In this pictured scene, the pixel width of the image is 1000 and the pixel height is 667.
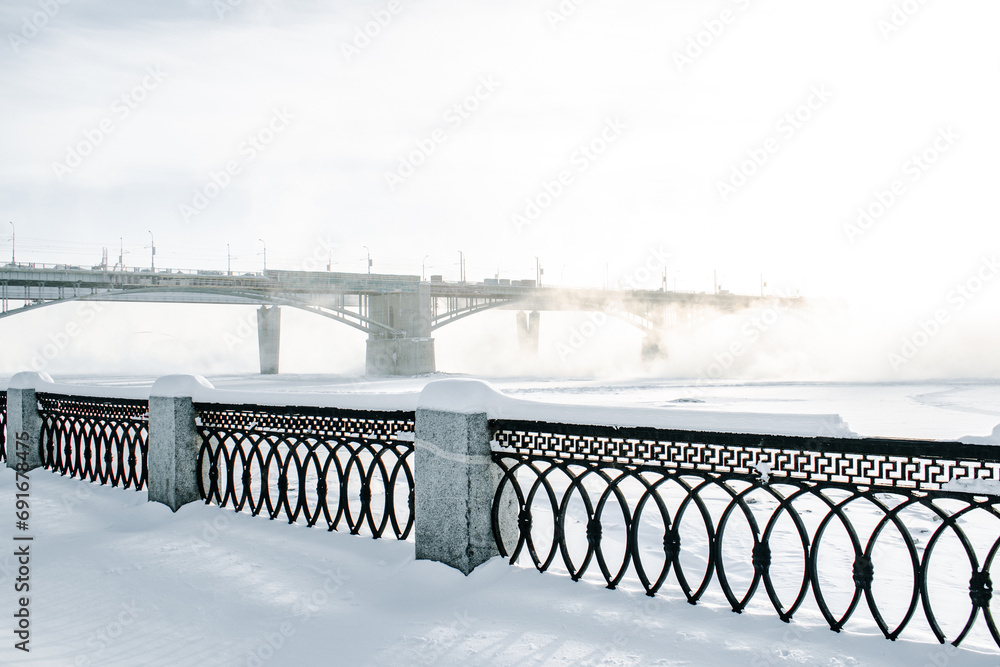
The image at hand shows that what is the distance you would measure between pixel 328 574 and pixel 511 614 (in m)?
1.31

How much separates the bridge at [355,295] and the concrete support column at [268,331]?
0.08m

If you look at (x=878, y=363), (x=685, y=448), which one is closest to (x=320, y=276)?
(x=878, y=363)

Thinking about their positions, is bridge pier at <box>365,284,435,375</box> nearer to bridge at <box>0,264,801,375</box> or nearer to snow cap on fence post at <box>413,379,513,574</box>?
bridge at <box>0,264,801,375</box>

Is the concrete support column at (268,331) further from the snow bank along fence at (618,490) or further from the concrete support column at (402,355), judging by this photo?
the snow bank along fence at (618,490)

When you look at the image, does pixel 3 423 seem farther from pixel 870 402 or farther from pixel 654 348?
pixel 654 348

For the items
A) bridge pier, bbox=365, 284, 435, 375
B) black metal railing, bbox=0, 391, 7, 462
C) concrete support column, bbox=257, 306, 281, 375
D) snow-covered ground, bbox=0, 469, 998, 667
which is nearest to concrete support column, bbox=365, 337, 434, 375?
bridge pier, bbox=365, 284, 435, 375

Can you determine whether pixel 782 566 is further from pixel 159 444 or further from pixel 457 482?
pixel 159 444

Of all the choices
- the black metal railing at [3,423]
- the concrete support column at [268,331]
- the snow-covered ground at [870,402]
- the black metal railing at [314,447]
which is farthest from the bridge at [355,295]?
the black metal railing at [314,447]

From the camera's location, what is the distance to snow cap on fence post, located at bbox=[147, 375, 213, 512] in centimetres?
578

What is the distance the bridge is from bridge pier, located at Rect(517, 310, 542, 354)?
7008 mm

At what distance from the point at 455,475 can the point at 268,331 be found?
5202 cm

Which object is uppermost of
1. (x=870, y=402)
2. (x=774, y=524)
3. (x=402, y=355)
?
(x=774, y=524)

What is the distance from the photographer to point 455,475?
4.10 meters

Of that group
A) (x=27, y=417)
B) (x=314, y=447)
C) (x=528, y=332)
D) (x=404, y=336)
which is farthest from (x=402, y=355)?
(x=314, y=447)
